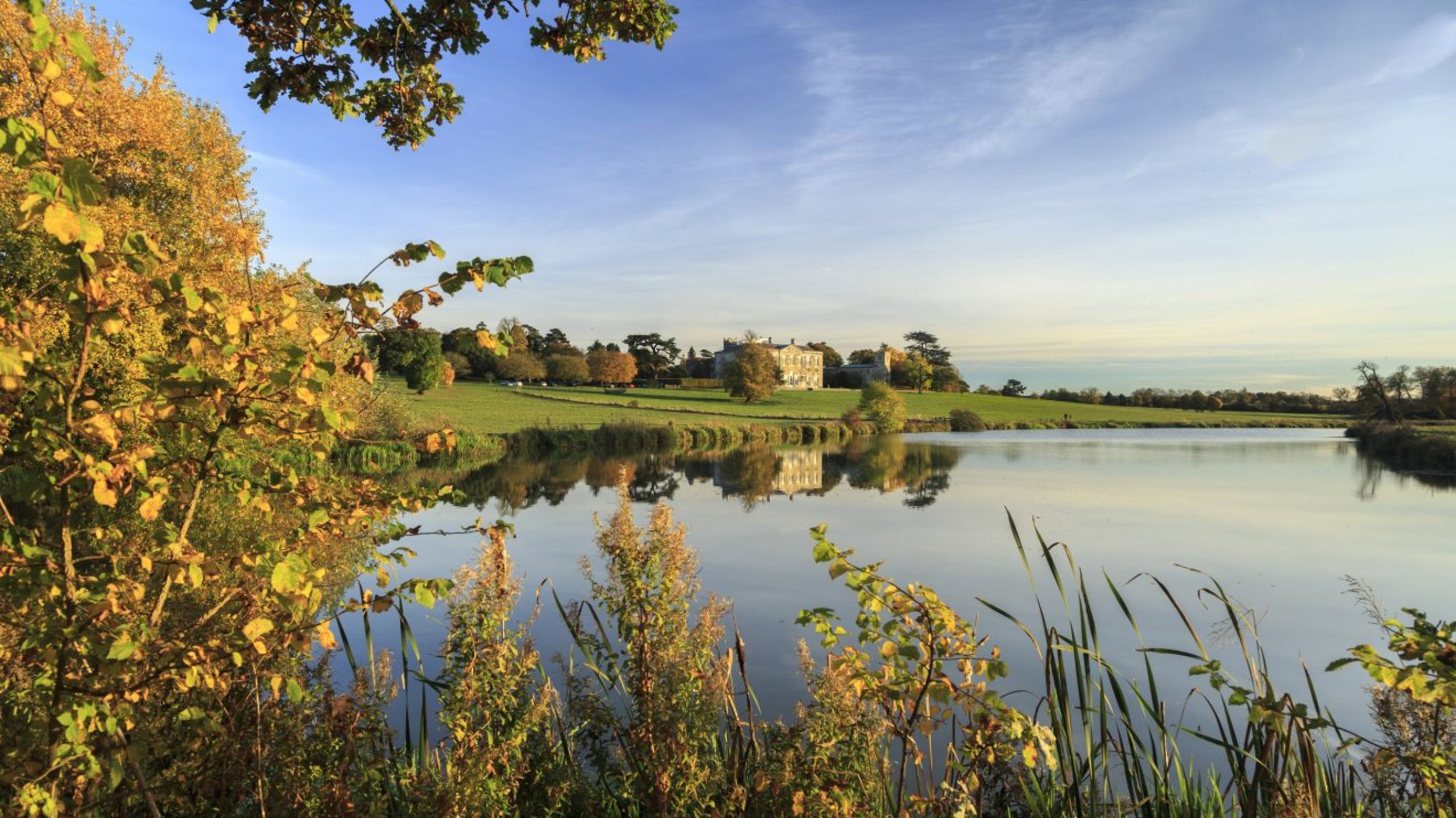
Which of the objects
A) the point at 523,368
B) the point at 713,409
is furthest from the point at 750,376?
the point at 523,368

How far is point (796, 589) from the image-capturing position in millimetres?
10656

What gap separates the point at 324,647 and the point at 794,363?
112 metres

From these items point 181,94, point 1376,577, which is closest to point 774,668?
point 1376,577

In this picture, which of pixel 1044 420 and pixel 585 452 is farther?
pixel 1044 420

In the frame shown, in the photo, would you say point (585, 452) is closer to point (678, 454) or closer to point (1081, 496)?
point (678, 454)

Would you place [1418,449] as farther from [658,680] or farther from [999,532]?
[658,680]

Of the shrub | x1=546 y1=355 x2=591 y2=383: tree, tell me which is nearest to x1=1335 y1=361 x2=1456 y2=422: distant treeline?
the shrub

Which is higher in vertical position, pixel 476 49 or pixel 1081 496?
pixel 476 49

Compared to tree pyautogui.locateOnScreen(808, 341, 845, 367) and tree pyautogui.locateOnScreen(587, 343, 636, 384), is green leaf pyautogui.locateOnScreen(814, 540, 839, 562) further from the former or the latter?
tree pyautogui.locateOnScreen(808, 341, 845, 367)

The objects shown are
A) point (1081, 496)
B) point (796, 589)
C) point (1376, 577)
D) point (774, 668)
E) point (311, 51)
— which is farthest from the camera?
point (1081, 496)

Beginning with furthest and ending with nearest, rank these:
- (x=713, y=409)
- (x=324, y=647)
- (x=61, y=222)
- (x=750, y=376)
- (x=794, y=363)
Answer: (x=794, y=363), (x=750, y=376), (x=713, y=409), (x=324, y=647), (x=61, y=222)

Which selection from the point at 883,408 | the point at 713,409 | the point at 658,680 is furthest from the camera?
the point at 713,409

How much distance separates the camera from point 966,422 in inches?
2655

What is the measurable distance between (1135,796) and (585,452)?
109ft
